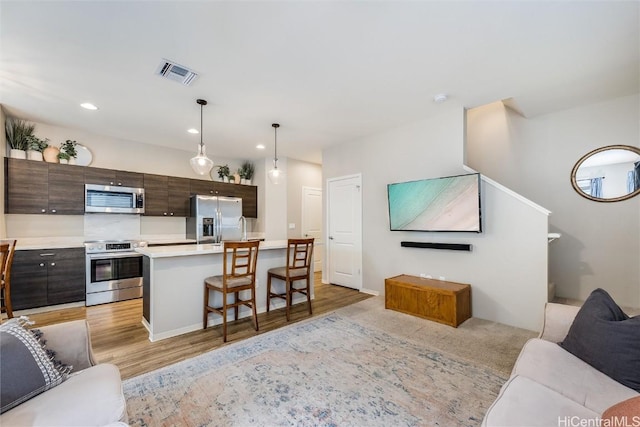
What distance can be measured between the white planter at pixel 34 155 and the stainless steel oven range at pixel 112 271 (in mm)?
1382

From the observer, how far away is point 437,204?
12.2 ft

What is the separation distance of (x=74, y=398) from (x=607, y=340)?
2.50m

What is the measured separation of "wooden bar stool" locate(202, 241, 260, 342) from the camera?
2918 mm

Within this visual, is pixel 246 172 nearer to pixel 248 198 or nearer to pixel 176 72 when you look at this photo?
pixel 248 198

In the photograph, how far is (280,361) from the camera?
7.90 ft

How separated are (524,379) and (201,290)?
3.06 m

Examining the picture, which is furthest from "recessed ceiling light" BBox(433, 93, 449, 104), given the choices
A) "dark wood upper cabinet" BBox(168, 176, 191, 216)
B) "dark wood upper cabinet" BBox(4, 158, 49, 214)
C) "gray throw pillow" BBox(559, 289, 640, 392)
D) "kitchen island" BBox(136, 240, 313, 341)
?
"dark wood upper cabinet" BBox(4, 158, 49, 214)

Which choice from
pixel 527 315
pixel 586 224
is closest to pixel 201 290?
pixel 527 315

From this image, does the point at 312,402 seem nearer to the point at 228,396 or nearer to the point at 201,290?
the point at 228,396

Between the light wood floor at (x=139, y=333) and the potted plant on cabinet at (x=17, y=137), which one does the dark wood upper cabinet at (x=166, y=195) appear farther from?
the light wood floor at (x=139, y=333)

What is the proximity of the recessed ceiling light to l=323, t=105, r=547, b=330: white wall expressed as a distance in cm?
26

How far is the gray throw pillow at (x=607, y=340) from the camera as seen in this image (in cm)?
128

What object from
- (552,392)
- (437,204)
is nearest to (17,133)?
(437,204)

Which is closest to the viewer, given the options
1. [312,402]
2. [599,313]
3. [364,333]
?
[599,313]
